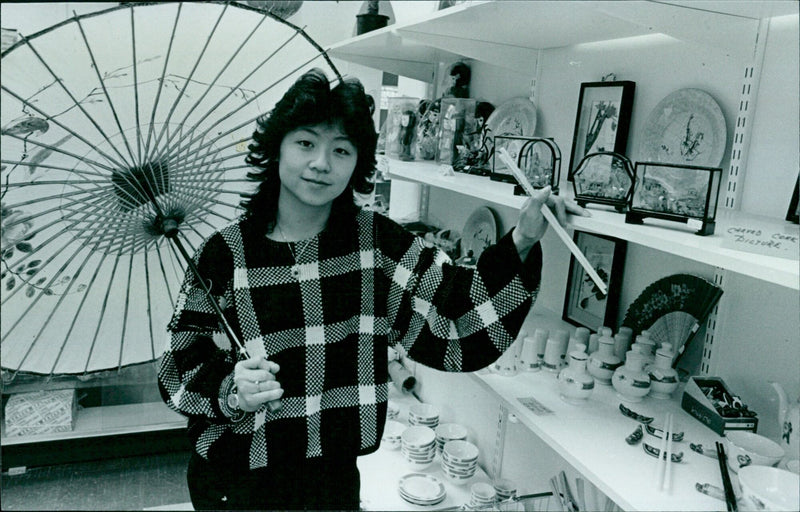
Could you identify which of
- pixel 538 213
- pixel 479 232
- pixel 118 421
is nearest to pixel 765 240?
pixel 538 213

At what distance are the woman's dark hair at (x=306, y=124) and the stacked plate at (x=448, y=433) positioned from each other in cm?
112

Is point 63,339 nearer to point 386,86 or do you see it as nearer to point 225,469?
point 225,469

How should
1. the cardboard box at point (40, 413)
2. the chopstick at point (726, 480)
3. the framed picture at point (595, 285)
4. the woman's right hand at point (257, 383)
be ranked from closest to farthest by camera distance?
the chopstick at point (726, 480)
the woman's right hand at point (257, 383)
the framed picture at point (595, 285)
the cardboard box at point (40, 413)

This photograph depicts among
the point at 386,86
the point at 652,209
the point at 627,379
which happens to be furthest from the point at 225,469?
the point at 386,86

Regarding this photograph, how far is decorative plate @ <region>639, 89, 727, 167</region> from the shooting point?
3.97ft

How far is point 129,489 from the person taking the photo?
291 centimetres

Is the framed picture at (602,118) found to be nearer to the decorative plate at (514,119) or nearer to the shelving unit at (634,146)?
the shelving unit at (634,146)

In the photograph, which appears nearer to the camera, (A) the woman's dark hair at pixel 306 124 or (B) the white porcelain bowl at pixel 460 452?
(A) the woman's dark hair at pixel 306 124

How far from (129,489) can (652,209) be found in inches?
109

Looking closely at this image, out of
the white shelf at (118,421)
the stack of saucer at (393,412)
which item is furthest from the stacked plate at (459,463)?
the white shelf at (118,421)

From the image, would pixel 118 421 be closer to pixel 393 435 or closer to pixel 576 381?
pixel 393 435

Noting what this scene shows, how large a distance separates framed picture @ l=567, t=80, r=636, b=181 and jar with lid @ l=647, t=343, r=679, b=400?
45cm

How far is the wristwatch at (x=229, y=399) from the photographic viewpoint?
1150mm

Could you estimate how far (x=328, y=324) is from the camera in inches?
49.7
